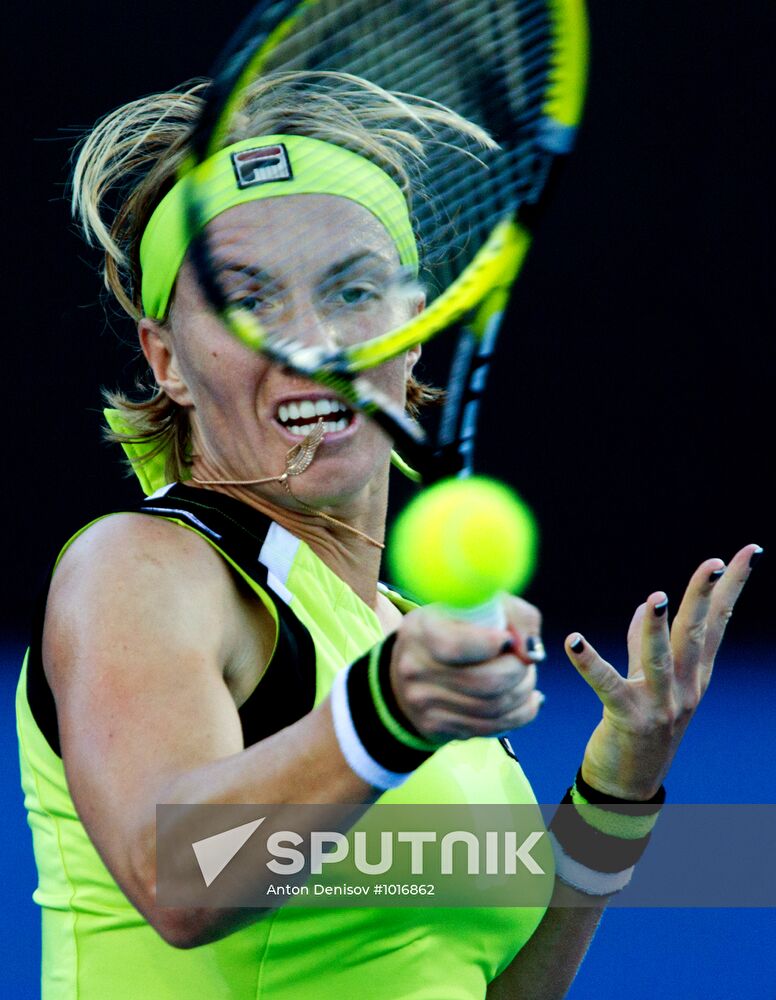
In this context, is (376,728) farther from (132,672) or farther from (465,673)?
(132,672)

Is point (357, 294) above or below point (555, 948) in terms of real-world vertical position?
above

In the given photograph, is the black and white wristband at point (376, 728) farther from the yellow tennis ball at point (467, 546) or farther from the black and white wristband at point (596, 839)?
the black and white wristband at point (596, 839)

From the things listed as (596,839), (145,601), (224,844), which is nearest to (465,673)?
(224,844)

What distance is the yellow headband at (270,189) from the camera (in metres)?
1.53

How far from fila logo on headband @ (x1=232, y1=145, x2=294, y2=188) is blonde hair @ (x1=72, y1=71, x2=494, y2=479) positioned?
8 centimetres

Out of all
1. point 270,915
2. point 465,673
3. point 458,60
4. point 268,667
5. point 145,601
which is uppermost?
point 458,60

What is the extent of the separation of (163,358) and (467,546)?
846 mm

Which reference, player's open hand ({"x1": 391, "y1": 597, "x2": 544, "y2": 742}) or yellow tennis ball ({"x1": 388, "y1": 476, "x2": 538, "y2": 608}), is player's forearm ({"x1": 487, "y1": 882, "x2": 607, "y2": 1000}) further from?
yellow tennis ball ({"x1": 388, "y1": 476, "x2": 538, "y2": 608})

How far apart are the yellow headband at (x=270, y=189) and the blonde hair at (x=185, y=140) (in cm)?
3

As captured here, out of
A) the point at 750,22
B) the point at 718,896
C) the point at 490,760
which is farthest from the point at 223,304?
the point at 750,22

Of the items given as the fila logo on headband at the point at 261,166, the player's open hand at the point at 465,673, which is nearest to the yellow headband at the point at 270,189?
the fila logo on headband at the point at 261,166

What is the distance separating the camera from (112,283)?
71.4 inches

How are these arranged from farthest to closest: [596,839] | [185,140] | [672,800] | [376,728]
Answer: [672,800], [596,839], [185,140], [376,728]

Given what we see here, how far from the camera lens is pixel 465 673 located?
1032 millimetres
